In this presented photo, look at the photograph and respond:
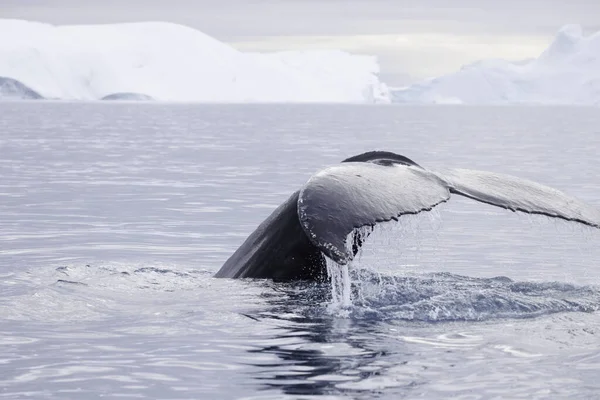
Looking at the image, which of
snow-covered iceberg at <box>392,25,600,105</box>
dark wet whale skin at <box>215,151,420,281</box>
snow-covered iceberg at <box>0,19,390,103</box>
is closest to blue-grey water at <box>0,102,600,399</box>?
dark wet whale skin at <box>215,151,420,281</box>

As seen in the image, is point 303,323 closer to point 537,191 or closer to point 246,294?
point 246,294

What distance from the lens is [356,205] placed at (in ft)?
16.4

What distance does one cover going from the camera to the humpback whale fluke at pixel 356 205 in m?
4.88

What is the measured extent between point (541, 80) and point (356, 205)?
481ft

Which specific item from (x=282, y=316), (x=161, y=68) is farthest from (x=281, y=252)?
(x=161, y=68)

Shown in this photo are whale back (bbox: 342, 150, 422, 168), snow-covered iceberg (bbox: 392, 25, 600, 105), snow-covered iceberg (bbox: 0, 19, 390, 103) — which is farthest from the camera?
snow-covered iceberg (bbox: 392, 25, 600, 105)

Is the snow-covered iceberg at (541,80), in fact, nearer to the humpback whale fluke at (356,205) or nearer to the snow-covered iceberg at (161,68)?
the snow-covered iceberg at (161,68)

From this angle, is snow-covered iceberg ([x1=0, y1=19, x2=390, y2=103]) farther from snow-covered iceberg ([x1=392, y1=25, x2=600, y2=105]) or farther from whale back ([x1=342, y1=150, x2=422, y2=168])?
whale back ([x1=342, y1=150, x2=422, y2=168])

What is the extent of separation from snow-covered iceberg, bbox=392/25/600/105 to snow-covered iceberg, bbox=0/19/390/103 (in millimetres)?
11943

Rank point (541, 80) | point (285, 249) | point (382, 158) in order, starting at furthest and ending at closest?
point (541, 80), point (285, 249), point (382, 158)

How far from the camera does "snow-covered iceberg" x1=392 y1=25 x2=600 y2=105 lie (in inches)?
5684

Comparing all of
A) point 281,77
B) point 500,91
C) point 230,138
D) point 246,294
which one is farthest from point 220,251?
point 500,91

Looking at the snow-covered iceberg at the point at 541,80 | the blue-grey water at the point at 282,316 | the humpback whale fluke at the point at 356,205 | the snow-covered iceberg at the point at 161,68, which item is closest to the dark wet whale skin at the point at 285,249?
the humpback whale fluke at the point at 356,205

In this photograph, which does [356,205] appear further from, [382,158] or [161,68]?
[161,68]
